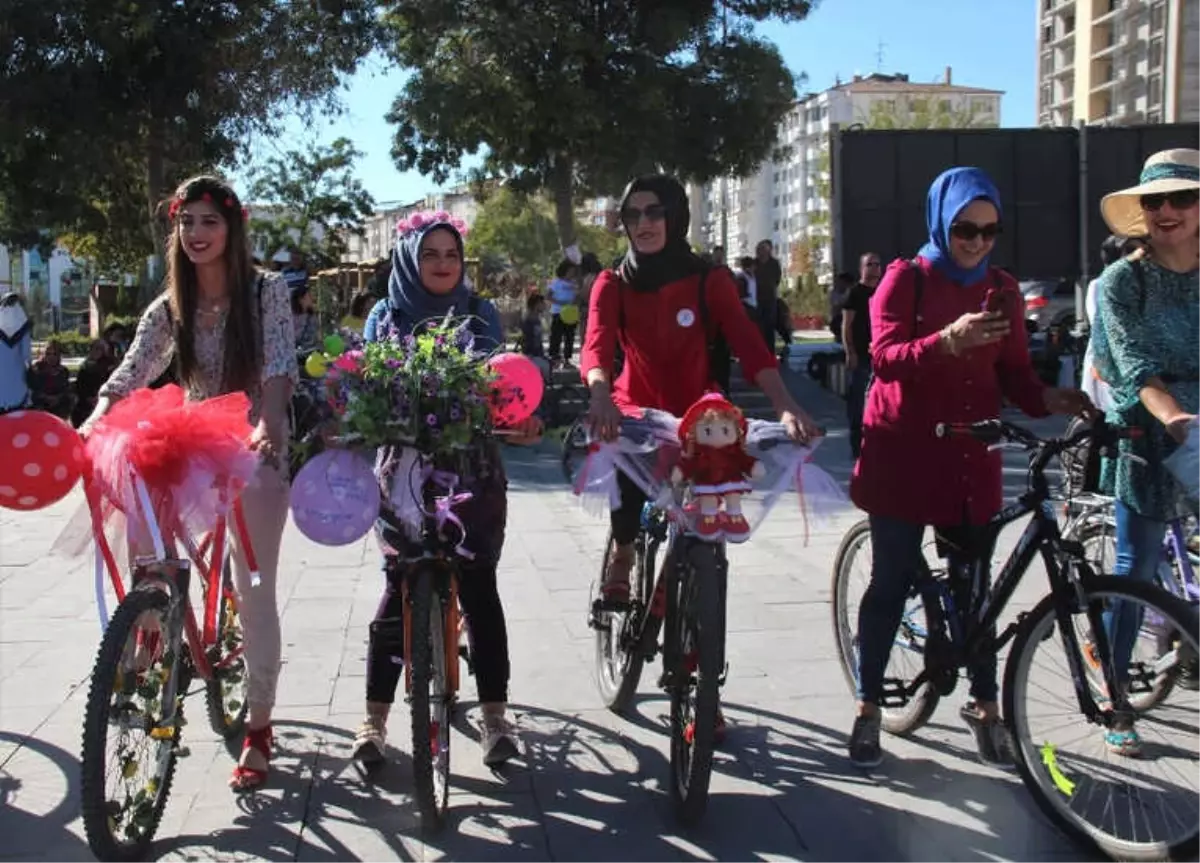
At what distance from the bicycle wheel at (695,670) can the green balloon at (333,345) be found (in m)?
1.23

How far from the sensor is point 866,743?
13.6 feet

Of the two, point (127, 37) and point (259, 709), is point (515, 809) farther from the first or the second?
point (127, 37)

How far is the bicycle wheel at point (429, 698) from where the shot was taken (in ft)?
11.6

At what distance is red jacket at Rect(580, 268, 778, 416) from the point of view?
421 cm

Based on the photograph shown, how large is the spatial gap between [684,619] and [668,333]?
1.03 metres

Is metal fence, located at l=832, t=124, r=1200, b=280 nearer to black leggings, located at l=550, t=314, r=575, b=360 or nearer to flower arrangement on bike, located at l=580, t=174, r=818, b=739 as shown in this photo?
black leggings, located at l=550, t=314, r=575, b=360

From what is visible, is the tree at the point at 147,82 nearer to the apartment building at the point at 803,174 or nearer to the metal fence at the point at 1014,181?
the metal fence at the point at 1014,181

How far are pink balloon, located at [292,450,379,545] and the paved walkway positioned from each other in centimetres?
95

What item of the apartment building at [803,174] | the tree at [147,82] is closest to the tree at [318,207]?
the tree at [147,82]

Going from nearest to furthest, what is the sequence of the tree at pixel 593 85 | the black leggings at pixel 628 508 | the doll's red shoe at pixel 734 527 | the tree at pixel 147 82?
the doll's red shoe at pixel 734 527
the black leggings at pixel 628 508
the tree at pixel 147 82
the tree at pixel 593 85

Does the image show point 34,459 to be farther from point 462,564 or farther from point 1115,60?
point 1115,60

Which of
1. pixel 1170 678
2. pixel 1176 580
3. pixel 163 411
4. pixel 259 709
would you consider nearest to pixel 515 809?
pixel 259 709

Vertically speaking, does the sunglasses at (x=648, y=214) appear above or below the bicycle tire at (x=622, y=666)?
above

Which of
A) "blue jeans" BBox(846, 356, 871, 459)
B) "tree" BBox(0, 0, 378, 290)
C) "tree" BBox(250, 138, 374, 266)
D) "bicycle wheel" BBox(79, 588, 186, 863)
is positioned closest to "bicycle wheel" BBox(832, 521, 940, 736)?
"bicycle wheel" BBox(79, 588, 186, 863)
